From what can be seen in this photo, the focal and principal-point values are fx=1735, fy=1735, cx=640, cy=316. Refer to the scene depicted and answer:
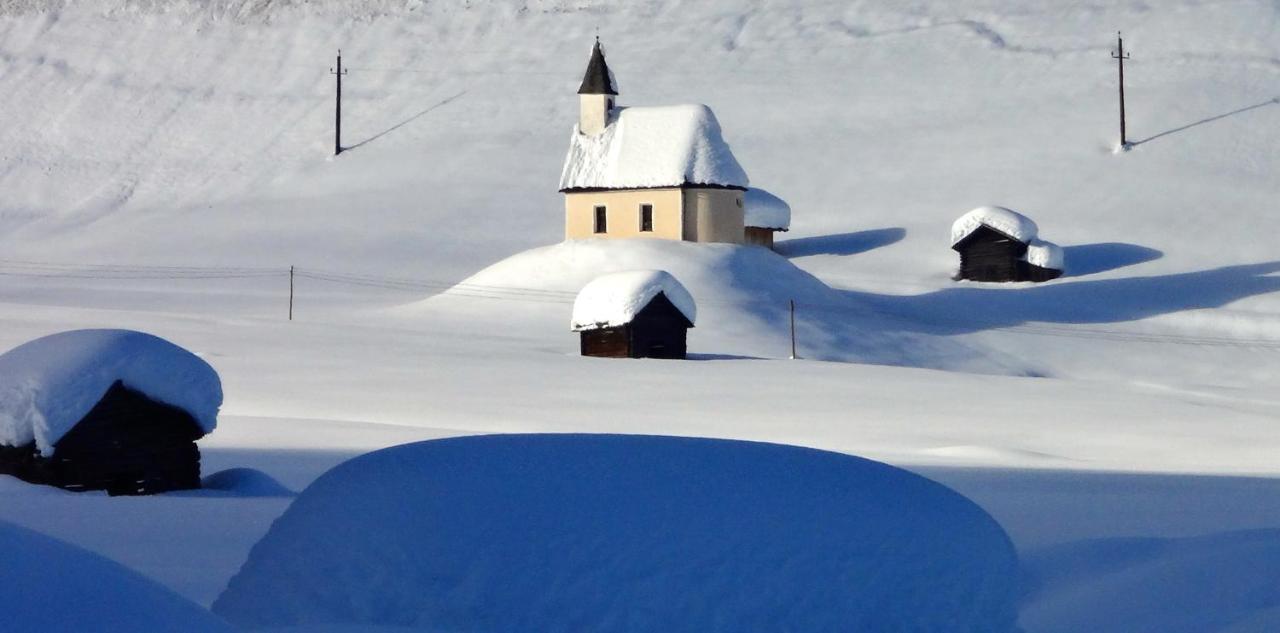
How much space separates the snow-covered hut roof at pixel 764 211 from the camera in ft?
170

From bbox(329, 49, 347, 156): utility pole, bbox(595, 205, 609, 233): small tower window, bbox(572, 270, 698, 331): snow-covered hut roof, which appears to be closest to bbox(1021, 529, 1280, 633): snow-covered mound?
bbox(572, 270, 698, 331): snow-covered hut roof

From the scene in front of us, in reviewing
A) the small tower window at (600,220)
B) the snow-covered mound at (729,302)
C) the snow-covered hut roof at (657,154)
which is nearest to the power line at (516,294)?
the snow-covered mound at (729,302)

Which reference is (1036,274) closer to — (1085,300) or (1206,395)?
(1085,300)

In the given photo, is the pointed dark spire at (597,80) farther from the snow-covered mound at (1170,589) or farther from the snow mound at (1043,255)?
the snow-covered mound at (1170,589)

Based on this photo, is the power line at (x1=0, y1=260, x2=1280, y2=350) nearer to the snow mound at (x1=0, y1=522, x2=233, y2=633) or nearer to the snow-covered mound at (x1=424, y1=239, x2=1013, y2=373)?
the snow-covered mound at (x1=424, y1=239, x2=1013, y2=373)

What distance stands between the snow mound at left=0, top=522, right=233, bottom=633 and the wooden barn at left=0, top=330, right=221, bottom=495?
1096cm

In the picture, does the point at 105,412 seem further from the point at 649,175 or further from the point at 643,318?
the point at 649,175

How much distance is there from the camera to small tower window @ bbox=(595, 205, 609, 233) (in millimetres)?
45375

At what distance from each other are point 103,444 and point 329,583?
9800 millimetres

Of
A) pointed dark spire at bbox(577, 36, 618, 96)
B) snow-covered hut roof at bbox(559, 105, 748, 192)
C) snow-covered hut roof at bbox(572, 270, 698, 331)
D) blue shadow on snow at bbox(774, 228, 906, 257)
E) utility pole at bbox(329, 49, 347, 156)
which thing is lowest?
snow-covered hut roof at bbox(572, 270, 698, 331)

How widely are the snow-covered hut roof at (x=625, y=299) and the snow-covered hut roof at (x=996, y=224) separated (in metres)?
16.9

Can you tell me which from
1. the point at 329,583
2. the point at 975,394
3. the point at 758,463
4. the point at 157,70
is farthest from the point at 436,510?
the point at 157,70

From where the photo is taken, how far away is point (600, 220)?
45469 mm

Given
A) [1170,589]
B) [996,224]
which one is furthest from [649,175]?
[1170,589]
